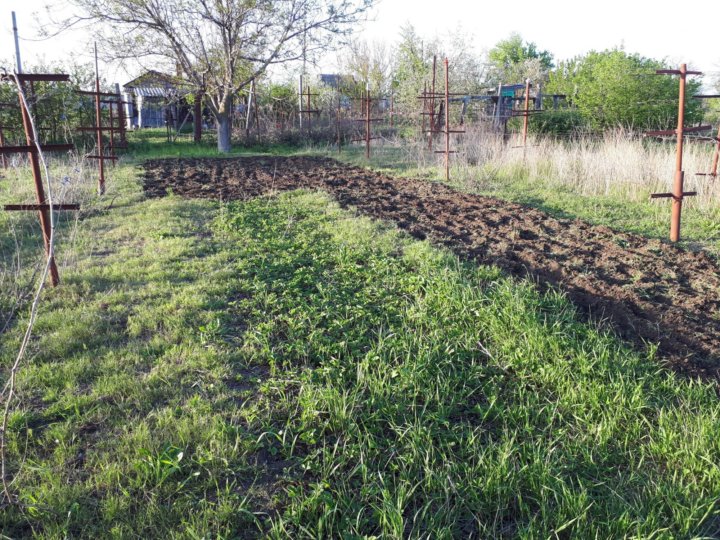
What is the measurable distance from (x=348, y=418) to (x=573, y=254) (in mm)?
3502

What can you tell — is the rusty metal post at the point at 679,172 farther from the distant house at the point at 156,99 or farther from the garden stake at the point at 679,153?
the distant house at the point at 156,99

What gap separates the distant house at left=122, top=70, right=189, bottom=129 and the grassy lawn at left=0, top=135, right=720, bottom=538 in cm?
773

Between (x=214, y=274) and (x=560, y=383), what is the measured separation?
300cm

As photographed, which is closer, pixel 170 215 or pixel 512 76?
pixel 170 215

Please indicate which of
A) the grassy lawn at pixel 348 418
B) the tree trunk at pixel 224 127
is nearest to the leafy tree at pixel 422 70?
the tree trunk at pixel 224 127

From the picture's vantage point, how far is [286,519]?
204 centimetres

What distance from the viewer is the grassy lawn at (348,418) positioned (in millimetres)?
2088

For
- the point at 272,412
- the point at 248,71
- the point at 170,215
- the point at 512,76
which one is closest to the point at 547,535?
the point at 272,412

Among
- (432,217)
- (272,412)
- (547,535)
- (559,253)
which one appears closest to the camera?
(547,535)

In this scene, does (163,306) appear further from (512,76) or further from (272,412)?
(512,76)

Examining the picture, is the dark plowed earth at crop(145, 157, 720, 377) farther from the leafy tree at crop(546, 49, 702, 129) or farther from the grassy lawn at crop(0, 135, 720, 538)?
the leafy tree at crop(546, 49, 702, 129)

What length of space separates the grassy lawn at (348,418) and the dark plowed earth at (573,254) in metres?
0.39

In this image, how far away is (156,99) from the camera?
71.1 ft

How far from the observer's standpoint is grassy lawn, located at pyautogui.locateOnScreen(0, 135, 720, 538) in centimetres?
209
